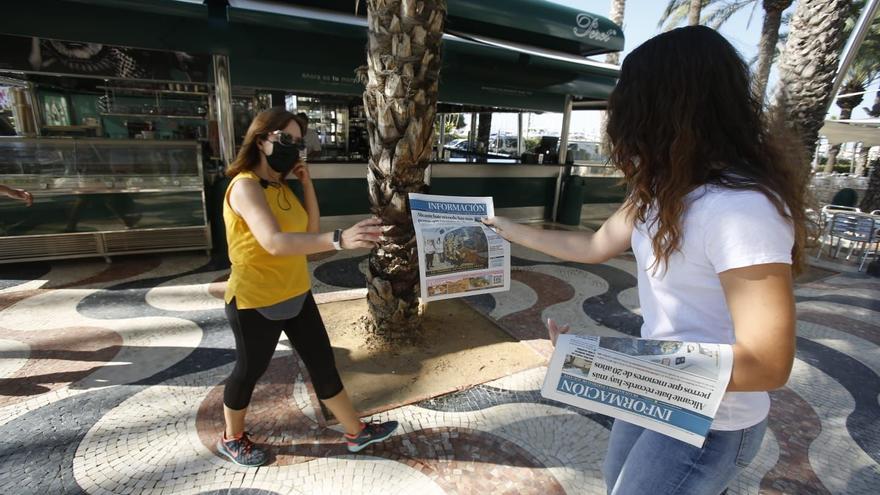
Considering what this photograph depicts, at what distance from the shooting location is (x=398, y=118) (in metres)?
3.05

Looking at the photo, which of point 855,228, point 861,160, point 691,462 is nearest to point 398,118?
point 691,462

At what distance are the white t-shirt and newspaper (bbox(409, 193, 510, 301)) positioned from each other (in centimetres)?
91

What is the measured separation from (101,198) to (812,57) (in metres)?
10.2

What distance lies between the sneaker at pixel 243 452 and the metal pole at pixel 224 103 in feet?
15.4

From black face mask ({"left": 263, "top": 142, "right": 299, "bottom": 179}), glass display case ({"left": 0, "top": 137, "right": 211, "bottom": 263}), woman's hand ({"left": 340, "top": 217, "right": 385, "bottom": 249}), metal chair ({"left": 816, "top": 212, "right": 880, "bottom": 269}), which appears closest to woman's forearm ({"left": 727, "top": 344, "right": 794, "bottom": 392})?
woman's hand ({"left": 340, "top": 217, "right": 385, "bottom": 249})

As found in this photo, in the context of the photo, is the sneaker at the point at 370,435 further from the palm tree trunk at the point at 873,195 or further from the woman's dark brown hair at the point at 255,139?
the palm tree trunk at the point at 873,195

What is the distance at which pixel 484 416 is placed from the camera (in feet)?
9.34

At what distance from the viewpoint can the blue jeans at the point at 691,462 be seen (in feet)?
4.04

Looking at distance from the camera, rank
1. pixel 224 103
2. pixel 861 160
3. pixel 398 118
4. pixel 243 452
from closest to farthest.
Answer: pixel 243 452, pixel 398 118, pixel 224 103, pixel 861 160

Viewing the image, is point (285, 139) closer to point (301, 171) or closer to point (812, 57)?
point (301, 171)

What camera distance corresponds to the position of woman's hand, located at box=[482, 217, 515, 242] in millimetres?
2074

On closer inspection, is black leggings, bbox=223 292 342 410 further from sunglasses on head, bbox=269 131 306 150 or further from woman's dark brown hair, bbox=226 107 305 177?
sunglasses on head, bbox=269 131 306 150

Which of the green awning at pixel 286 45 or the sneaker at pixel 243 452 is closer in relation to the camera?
the sneaker at pixel 243 452

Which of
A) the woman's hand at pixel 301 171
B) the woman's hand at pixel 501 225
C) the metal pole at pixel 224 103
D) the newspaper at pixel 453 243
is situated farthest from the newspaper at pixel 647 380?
the metal pole at pixel 224 103
